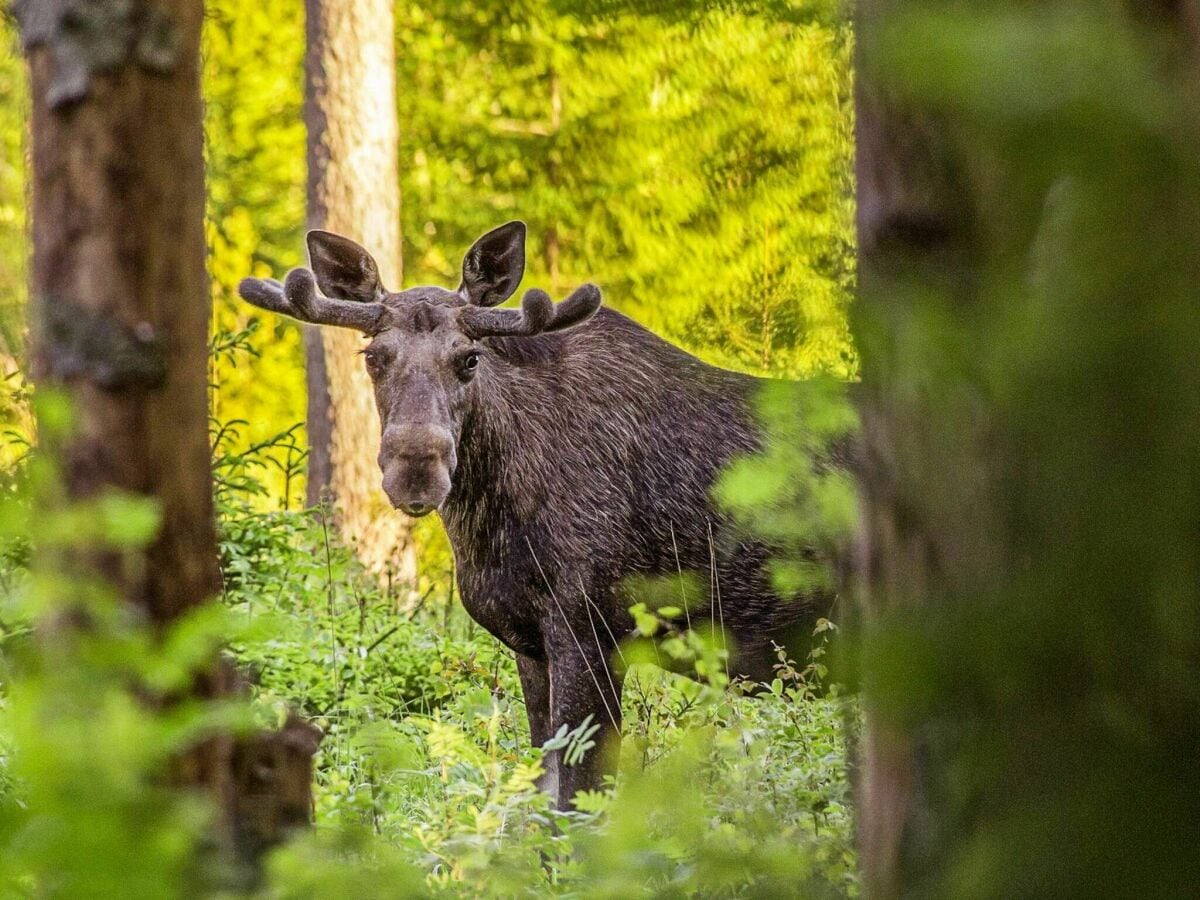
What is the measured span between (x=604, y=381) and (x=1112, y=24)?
5.42 metres

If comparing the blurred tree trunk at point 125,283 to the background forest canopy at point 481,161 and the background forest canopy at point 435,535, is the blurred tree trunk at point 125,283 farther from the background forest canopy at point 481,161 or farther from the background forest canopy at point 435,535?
the background forest canopy at point 481,161

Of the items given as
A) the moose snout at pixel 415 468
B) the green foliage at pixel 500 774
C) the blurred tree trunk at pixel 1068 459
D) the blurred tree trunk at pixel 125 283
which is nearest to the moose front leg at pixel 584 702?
the green foliage at pixel 500 774

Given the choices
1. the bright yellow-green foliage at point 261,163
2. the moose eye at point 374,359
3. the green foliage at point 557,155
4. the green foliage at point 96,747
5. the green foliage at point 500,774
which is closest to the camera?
the green foliage at point 96,747

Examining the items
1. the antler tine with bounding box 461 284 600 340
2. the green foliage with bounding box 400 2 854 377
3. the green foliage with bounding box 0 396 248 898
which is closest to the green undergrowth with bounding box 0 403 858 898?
the green foliage with bounding box 0 396 248 898

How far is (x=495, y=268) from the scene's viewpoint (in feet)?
22.5

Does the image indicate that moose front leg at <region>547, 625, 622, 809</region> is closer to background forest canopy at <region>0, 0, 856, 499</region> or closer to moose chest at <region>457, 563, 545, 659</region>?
moose chest at <region>457, 563, 545, 659</region>

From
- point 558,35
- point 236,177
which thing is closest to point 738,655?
point 558,35

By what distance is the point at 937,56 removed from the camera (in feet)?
4.31

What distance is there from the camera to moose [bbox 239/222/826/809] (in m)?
6.14

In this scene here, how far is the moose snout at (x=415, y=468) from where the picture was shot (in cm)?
583

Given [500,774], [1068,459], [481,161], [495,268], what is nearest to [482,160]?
[481,161]

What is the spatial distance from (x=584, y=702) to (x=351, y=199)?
7.68 metres

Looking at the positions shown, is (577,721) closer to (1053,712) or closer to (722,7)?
(722,7)

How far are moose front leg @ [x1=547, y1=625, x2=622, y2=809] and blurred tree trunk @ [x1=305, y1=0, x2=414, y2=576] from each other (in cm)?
656
